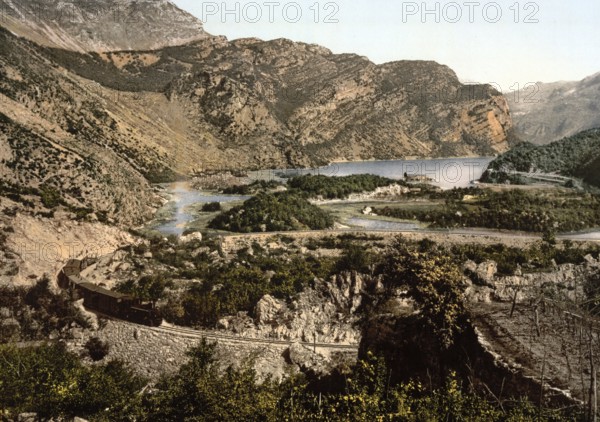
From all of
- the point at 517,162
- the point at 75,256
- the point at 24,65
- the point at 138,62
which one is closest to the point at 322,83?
the point at 138,62

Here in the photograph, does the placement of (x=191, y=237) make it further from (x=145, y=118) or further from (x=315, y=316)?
(x=145, y=118)

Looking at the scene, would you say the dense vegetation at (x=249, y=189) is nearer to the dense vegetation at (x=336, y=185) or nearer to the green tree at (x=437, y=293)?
the dense vegetation at (x=336, y=185)

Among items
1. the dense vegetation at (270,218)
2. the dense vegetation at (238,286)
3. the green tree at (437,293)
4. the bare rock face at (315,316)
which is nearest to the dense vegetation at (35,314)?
the dense vegetation at (238,286)

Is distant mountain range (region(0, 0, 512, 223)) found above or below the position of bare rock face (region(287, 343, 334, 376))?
above

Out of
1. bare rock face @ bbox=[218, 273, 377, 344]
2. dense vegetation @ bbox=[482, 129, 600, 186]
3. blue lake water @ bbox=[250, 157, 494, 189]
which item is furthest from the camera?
blue lake water @ bbox=[250, 157, 494, 189]

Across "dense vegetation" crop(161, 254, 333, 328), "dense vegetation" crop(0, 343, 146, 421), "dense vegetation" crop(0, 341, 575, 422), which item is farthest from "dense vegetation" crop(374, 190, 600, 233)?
"dense vegetation" crop(0, 343, 146, 421)

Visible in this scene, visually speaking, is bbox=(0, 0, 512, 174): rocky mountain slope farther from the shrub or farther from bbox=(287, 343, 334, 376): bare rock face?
bbox=(287, 343, 334, 376): bare rock face

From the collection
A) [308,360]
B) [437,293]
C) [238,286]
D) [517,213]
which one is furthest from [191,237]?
[437,293]

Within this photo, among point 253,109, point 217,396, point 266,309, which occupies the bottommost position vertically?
point 266,309
